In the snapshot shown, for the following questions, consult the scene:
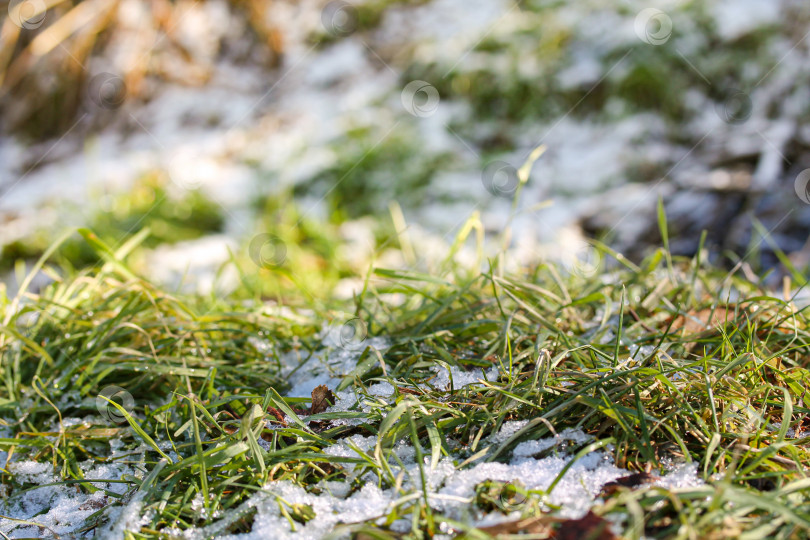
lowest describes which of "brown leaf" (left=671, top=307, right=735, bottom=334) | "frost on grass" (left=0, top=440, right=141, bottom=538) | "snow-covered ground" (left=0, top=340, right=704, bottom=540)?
"frost on grass" (left=0, top=440, right=141, bottom=538)

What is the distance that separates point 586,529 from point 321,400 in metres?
0.56

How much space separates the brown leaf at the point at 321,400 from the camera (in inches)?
45.1

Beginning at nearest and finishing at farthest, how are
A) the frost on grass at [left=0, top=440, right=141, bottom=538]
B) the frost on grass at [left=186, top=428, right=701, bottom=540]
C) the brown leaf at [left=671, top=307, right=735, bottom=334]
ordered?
the frost on grass at [left=186, top=428, right=701, bottom=540]
the frost on grass at [left=0, top=440, right=141, bottom=538]
the brown leaf at [left=671, top=307, right=735, bottom=334]

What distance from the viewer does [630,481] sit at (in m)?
0.90

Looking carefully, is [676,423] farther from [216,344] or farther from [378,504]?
[216,344]

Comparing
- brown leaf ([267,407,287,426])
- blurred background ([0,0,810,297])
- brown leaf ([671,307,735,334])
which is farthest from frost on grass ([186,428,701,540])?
blurred background ([0,0,810,297])

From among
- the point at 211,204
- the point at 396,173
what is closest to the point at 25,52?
the point at 211,204

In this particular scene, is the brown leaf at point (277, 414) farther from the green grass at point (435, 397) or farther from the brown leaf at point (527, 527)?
the brown leaf at point (527, 527)

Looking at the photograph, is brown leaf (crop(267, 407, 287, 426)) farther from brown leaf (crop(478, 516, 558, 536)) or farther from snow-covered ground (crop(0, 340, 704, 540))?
brown leaf (crop(478, 516, 558, 536))

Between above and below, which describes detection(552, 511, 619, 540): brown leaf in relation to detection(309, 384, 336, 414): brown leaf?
above

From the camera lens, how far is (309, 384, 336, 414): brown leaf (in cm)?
115

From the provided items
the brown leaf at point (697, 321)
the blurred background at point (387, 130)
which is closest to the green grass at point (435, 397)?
the brown leaf at point (697, 321)

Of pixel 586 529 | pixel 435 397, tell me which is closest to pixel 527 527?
pixel 586 529

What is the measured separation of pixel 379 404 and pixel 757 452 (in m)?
0.62
